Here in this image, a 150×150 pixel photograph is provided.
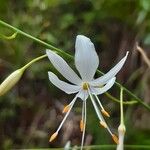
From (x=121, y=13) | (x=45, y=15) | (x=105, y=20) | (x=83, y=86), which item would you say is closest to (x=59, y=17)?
(x=45, y=15)

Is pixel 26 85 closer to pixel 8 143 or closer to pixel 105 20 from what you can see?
pixel 8 143

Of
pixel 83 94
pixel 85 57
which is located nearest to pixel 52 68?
pixel 83 94

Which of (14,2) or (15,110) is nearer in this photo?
(15,110)

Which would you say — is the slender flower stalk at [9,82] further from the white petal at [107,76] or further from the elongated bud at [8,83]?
the white petal at [107,76]

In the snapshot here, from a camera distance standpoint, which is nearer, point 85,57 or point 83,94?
point 85,57

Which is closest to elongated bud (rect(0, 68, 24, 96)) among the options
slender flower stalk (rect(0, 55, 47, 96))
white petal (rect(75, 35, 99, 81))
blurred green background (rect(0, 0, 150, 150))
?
slender flower stalk (rect(0, 55, 47, 96))

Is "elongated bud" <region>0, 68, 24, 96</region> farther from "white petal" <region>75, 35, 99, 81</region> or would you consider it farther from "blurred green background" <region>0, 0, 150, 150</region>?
"blurred green background" <region>0, 0, 150, 150</region>

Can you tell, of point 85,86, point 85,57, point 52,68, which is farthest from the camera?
point 52,68

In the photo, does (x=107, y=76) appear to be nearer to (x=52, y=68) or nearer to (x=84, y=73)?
(x=84, y=73)
